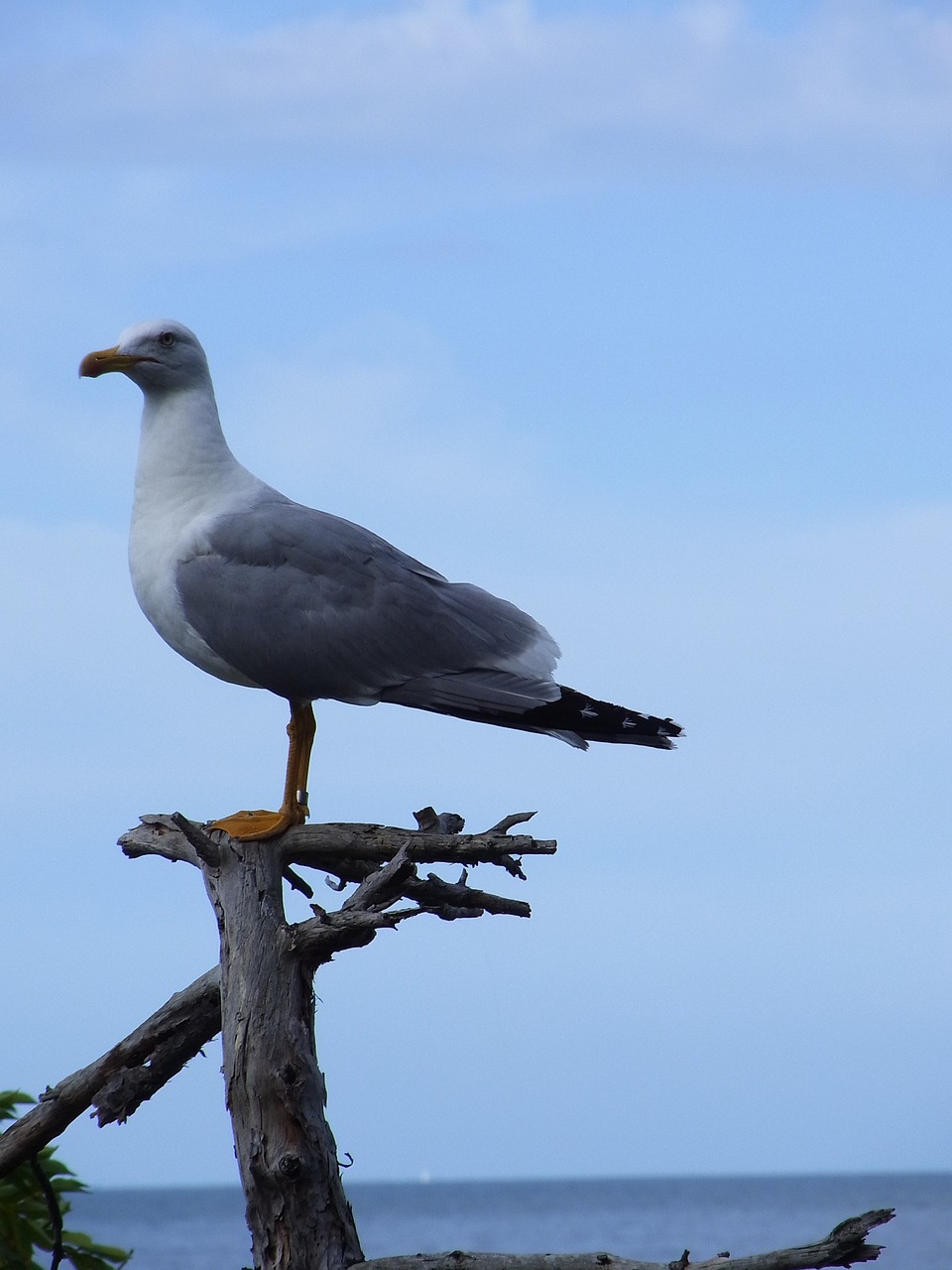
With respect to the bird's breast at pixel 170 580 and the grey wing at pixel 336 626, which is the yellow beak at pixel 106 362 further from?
the grey wing at pixel 336 626

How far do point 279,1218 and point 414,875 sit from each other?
1294mm

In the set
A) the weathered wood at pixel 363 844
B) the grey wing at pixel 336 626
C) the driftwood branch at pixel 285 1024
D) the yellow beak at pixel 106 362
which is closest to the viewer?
the driftwood branch at pixel 285 1024

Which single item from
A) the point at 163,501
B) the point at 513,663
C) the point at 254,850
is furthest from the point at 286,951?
the point at 163,501

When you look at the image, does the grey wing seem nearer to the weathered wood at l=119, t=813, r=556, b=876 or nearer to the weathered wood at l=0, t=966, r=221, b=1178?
the weathered wood at l=119, t=813, r=556, b=876

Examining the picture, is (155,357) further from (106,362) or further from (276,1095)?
(276,1095)

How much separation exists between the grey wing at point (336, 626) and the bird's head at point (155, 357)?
83cm

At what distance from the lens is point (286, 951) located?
5.94 m

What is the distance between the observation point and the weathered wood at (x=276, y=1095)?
5617mm

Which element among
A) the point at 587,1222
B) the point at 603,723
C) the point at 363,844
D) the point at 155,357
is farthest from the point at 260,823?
the point at 587,1222

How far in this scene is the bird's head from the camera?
23.4 feet

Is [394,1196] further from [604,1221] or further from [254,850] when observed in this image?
[254,850]

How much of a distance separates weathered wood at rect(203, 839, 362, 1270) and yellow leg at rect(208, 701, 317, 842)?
229 mm

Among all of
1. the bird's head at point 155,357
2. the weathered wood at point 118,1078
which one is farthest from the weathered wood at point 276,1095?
the bird's head at point 155,357

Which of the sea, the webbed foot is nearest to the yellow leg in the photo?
the webbed foot
